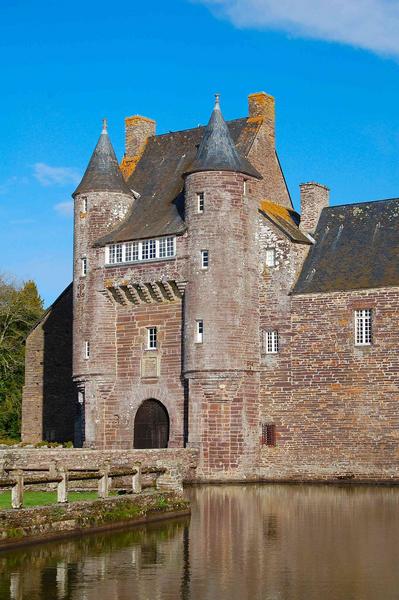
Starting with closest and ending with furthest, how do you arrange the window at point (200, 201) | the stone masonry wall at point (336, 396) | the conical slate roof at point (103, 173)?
the stone masonry wall at point (336, 396) → the window at point (200, 201) → the conical slate roof at point (103, 173)

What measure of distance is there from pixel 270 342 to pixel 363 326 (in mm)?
3652

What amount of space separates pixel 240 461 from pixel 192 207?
9.07 meters

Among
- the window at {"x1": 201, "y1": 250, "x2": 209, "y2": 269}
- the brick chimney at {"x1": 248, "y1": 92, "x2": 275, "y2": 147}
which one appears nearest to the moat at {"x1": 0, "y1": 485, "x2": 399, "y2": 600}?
the window at {"x1": 201, "y1": 250, "x2": 209, "y2": 269}

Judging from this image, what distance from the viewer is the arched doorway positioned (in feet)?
129

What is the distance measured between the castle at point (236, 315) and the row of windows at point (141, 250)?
0.05 m

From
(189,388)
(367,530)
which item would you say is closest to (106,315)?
(189,388)

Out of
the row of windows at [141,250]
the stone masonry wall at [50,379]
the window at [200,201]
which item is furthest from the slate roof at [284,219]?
the stone masonry wall at [50,379]

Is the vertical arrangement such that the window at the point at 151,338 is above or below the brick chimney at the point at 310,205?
below

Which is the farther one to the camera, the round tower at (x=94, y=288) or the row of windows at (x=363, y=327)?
the round tower at (x=94, y=288)

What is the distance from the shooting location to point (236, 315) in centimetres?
3738

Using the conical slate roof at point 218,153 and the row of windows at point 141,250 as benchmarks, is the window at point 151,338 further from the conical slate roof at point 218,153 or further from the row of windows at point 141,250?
the conical slate roof at point 218,153

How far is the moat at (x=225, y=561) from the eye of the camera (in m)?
14.7

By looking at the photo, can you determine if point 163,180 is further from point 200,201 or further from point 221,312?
point 221,312

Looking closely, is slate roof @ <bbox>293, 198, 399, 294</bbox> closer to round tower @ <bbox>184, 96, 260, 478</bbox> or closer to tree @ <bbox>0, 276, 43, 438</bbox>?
round tower @ <bbox>184, 96, 260, 478</bbox>
